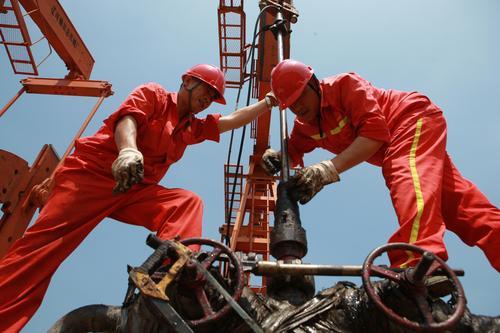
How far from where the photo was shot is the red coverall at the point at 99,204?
2393mm

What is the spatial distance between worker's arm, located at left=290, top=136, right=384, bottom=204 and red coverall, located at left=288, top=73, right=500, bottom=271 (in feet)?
0.24

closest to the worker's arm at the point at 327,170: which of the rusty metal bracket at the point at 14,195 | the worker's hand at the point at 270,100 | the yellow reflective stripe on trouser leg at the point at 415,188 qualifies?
the yellow reflective stripe on trouser leg at the point at 415,188

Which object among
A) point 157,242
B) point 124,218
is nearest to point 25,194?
point 124,218

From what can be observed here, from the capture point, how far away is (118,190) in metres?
2.41

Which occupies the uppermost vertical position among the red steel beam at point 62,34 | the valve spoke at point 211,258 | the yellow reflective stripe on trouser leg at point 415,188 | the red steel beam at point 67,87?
the red steel beam at point 62,34

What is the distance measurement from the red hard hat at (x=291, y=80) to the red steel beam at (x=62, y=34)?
505 centimetres

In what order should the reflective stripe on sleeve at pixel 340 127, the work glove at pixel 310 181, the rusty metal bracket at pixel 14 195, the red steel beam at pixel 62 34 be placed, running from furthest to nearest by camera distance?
the red steel beam at pixel 62 34 < the rusty metal bracket at pixel 14 195 < the reflective stripe on sleeve at pixel 340 127 < the work glove at pixel 310 181

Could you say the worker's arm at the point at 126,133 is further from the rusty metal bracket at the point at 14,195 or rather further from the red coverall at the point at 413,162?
the rusty metal bracket at the point at 14,195

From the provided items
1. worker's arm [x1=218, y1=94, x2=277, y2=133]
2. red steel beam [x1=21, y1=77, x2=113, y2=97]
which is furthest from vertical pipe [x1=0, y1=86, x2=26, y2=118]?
worker's arm [x1=218, y1=94, x2=277, y2=133]

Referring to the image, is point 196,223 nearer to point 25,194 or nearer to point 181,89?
point 181,89

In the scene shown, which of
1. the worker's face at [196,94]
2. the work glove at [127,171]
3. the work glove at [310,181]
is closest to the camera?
the work glove at [127,171]

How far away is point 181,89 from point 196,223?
4.25 feet

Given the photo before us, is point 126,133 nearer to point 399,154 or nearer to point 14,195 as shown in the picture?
point 399,154

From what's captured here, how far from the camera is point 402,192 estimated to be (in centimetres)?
223
